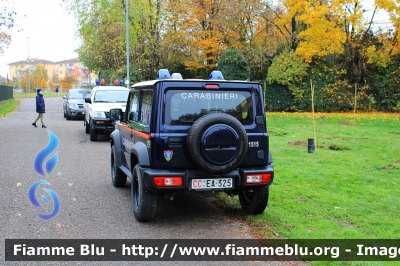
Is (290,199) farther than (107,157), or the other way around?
(107,157)

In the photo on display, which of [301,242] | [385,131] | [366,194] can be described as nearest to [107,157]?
[366,194]

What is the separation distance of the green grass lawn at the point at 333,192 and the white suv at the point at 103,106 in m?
5.44

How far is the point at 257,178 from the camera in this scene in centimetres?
608

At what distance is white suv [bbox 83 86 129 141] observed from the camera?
15.1 m

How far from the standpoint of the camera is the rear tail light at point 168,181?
5.72 m

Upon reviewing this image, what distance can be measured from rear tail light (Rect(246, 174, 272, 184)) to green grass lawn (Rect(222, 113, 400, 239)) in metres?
0.61

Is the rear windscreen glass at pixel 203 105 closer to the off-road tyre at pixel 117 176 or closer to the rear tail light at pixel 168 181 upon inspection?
the rear tail light at pixel 168 181

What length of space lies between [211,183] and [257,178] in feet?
2.10

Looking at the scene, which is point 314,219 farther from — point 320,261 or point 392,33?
point 392,33

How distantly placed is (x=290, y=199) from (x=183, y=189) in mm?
2313

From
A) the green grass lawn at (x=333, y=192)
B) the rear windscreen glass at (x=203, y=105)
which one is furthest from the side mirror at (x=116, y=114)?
the rear windscreen glass at (x=203, y=105)

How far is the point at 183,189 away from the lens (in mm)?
5836
